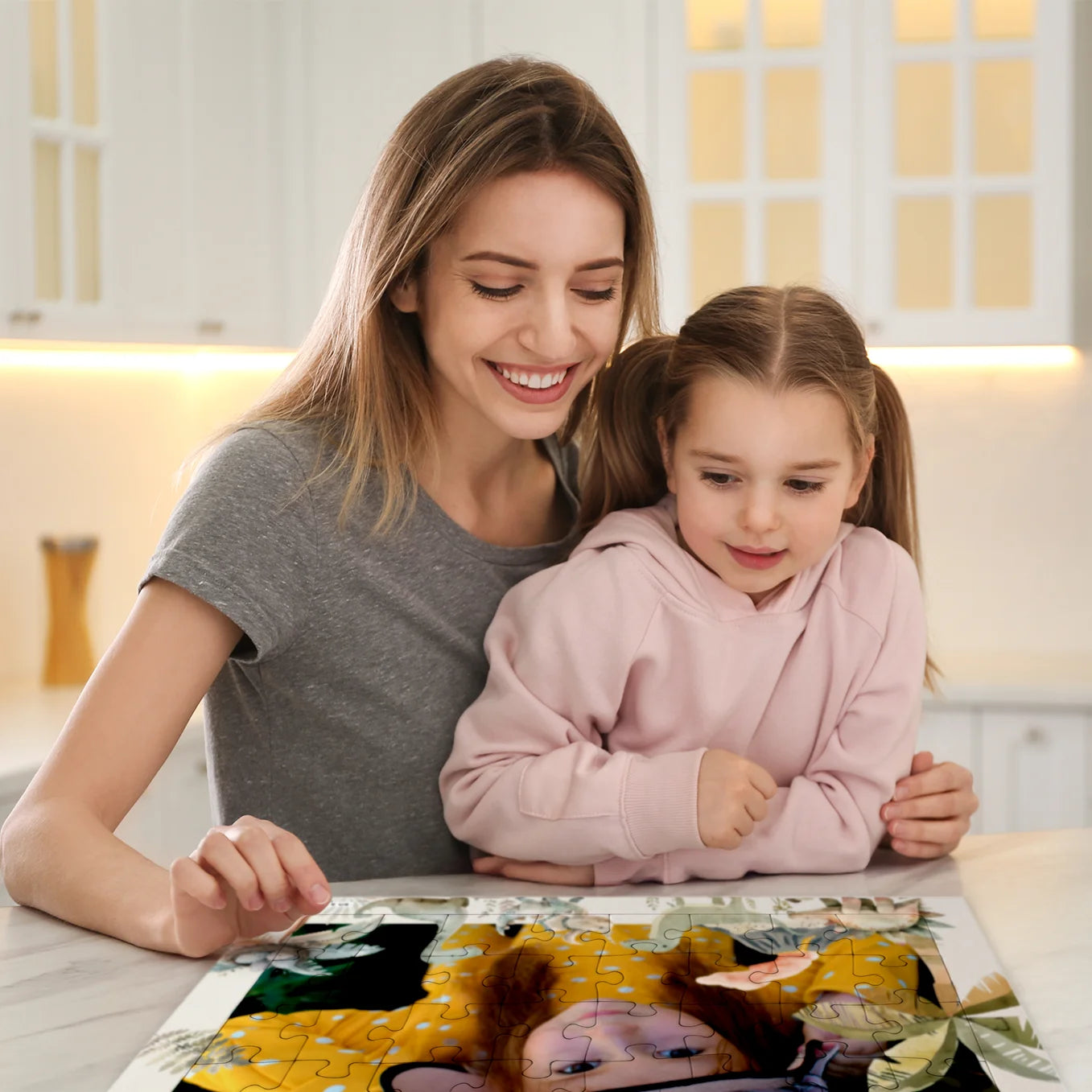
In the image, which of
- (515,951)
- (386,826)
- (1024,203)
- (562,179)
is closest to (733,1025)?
(515,951)

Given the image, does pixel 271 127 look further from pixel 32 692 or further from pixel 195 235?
pixel 32 692

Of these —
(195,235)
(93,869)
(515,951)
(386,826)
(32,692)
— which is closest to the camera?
(515,951)

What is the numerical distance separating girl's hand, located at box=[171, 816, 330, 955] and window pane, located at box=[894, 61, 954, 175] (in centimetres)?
243

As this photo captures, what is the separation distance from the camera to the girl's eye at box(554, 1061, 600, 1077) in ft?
2.22

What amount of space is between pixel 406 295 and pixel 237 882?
24.0 inches

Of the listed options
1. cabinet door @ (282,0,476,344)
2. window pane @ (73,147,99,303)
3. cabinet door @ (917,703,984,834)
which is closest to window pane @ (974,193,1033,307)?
cabinet door @ (917,703,984,834)

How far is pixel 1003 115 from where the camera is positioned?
2826 millimetres

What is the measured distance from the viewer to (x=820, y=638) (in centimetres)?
117

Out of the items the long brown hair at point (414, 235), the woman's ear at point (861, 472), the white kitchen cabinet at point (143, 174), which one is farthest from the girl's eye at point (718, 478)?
the white kitchen cabinet at point (143, 174)

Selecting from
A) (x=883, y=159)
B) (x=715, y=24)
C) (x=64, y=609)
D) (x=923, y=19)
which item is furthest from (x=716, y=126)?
(x=64, y=609)

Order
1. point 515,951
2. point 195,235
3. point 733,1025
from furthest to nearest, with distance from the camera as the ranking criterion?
1. point 195,235
2. point 515,951
3. point 733,1025

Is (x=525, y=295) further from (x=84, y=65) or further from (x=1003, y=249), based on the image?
(x=1003, y=249)

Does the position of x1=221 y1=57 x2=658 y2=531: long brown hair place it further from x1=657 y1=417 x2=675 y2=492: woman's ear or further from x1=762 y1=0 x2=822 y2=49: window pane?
Answer: x1=762 y1=0 x2=822 y2=49: window pane

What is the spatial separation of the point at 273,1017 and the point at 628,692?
19.2 inches
